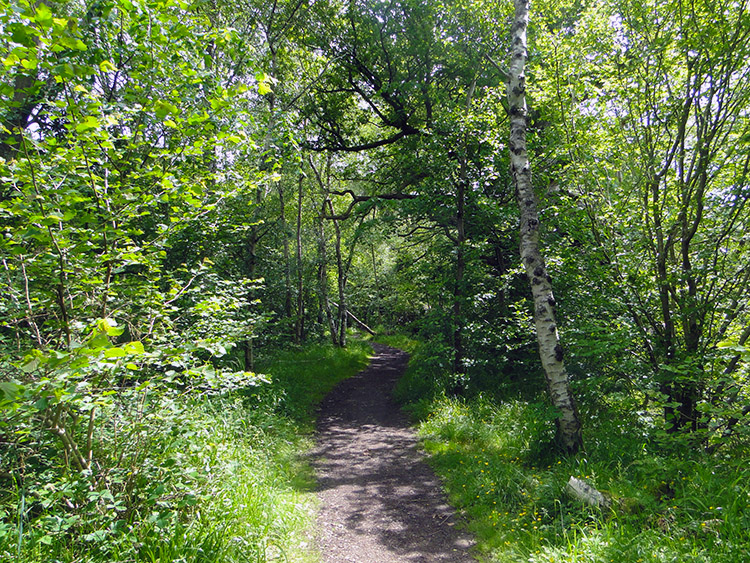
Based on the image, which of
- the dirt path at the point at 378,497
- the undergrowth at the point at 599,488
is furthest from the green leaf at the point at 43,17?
the undergrowth at the point at 599,488

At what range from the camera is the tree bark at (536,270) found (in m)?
5.36

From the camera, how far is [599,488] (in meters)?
4.29

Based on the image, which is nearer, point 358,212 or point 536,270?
point 536,270

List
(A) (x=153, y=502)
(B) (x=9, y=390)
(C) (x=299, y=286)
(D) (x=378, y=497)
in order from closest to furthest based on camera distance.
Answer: (B) (x=9, y=390), (A) (x=153, y=502), (D) (x=378, y=497), (C) (x=299, y=286)

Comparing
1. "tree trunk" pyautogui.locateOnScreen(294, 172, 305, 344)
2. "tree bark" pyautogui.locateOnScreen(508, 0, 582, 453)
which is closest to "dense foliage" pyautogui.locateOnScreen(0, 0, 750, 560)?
"tree bark" pyautogui.locateOnScreen(508, 0, 582, 453)

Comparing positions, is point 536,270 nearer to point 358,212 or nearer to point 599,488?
point 599,488

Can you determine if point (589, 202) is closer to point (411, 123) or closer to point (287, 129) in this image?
point (287, 129)

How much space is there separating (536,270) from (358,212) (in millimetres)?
7062

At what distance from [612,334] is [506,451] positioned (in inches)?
100.0

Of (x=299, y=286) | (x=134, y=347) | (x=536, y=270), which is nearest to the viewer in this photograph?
(x=134, y=347)

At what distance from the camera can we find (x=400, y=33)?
1069 centimetres

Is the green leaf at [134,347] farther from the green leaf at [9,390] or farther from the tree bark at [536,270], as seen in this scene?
the tree bark at [536,270]

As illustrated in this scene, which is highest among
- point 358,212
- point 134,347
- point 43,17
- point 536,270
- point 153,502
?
point 358,212

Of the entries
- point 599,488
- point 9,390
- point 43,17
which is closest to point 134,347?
point 9,390
